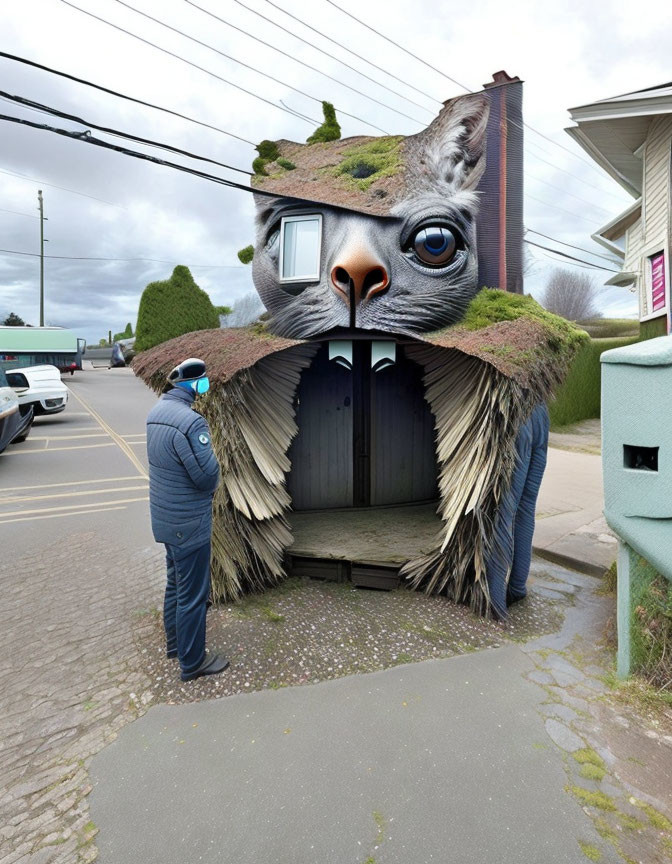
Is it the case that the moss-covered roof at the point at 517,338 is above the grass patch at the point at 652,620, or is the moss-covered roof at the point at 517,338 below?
above

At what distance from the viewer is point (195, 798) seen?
211 cm

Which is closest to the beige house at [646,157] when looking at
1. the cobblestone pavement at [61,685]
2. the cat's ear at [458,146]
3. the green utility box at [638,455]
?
the cat's ear at [458,146]

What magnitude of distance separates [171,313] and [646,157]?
9220mm

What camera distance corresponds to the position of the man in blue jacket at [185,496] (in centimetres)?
275

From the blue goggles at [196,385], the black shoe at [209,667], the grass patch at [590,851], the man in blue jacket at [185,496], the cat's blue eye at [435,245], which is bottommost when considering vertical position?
the grass patch at [590,851]

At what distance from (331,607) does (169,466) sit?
188 cm

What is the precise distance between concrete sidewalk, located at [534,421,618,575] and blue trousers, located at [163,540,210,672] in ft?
13.3

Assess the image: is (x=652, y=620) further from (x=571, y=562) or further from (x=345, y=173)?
(x=345, y=173)

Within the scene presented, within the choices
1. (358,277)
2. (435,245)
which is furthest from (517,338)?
(358,277)

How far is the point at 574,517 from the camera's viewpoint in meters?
6.67

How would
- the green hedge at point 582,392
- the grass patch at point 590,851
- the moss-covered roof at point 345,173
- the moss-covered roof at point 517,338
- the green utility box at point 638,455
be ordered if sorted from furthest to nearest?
the green hedge at point 582,392, the moss-covered roof at point 345,173, the moss-covered roof at point 517,338, the green utility box at point 638,455, the grass patch at point 590,851

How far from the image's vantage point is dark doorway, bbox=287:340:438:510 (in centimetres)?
488

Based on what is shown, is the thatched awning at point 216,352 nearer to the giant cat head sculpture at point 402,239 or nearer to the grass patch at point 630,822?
the giant cat head sculpture at point 402,239

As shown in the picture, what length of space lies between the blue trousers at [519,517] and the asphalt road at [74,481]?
4043 millimetres
